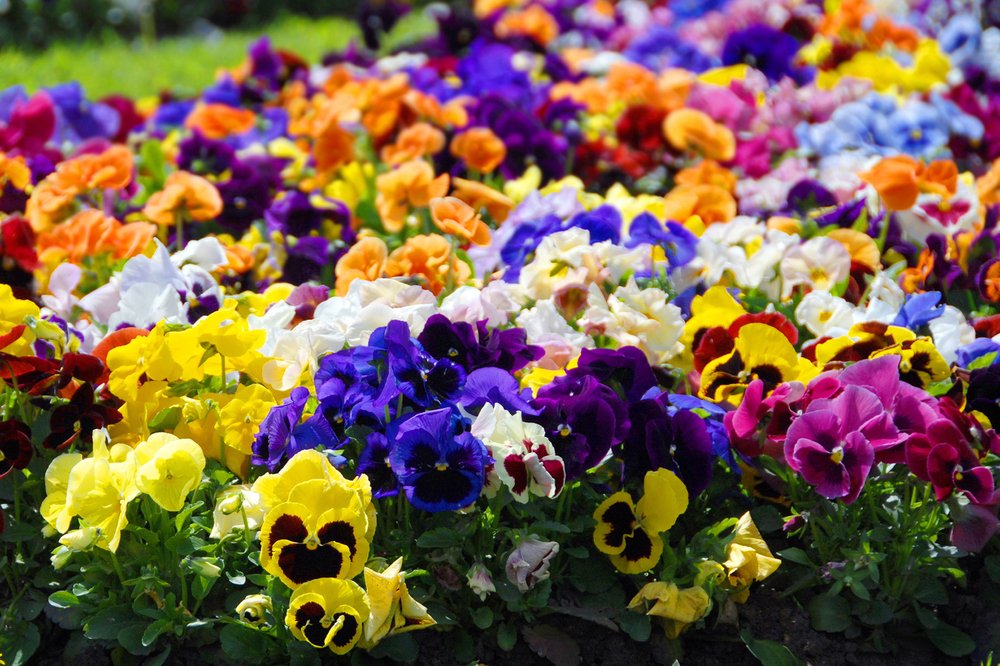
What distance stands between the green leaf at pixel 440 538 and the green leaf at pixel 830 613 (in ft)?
2.22

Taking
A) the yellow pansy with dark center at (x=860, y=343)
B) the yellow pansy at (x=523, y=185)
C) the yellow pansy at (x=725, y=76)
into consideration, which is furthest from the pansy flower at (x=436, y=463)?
the yellow pansy at (x=725, y=76)

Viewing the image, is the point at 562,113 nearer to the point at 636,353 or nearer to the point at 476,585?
the point at 636,353

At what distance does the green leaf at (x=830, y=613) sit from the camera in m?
2.19

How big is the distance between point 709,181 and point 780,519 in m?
1.64

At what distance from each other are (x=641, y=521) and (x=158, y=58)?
5.92 metres

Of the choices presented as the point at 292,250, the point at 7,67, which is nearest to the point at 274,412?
the point at 292,250

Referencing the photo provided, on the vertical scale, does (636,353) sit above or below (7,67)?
above

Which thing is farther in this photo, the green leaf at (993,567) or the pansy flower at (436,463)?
the green leaf at (993,567)

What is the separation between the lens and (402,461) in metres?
1.99

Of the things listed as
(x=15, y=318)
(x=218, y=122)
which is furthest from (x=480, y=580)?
(x=218, y=122)

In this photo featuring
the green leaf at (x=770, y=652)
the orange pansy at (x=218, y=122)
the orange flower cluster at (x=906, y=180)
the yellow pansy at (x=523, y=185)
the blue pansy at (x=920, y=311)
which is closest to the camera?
the green leaf at (x=770, y=652)

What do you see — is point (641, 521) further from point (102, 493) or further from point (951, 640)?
point (102, 493)

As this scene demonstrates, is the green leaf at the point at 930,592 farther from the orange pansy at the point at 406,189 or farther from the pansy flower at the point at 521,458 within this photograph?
the orange pansy at the point at 406,189

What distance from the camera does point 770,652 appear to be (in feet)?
7.04
